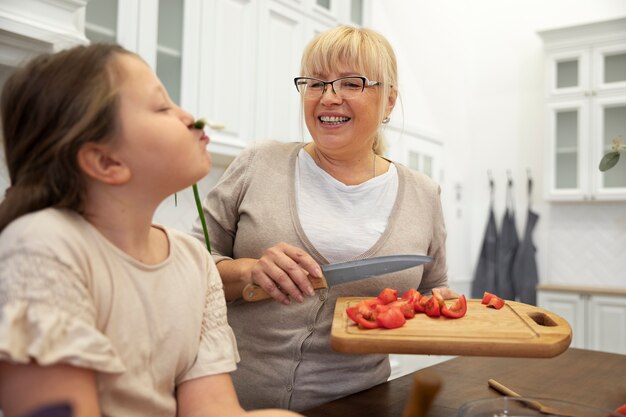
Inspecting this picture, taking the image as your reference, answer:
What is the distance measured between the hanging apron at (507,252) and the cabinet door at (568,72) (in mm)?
925

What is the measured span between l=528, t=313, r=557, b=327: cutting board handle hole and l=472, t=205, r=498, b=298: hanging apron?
13.0ft

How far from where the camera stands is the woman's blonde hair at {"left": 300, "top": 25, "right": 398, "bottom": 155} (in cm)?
132

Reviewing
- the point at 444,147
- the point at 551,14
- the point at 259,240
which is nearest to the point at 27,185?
the point at 259,240

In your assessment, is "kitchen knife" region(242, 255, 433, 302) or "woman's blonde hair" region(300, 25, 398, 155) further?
"woman's blonde hair" region(300, 25, 398, 155)

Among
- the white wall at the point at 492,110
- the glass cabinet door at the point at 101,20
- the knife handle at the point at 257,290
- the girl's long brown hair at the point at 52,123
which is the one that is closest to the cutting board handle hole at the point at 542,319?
the knife handle at the point at 257,290

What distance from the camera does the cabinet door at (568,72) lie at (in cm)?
454

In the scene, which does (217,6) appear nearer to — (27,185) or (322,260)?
(322,260)

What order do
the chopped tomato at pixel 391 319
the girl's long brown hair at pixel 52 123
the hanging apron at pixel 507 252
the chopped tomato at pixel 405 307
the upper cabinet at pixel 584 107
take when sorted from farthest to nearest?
the hanging apron at pixel 507 252
the upper cabinet at pixel 584 107
the chopped tomato at pixel 405 307
the chopped tomato at pixel 391 319
the girl's long brown hair at pixel 52 123

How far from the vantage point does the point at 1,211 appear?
2.26 feet

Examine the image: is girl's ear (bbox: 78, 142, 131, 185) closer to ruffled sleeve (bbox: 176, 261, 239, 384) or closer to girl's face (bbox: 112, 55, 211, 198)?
girl's face (bbox: 112, 55, 211, 198)

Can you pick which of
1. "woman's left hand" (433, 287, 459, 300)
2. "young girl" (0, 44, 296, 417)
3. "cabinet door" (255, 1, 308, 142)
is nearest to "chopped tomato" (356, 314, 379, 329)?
"young girl" (0, 44, 296, 417)

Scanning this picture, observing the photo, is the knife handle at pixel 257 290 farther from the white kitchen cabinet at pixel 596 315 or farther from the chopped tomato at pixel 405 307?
the white kitchen cabinet at pixel 596 315

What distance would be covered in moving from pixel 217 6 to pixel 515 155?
3650 mm

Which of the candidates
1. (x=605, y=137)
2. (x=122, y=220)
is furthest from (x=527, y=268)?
(x=122, y=220)
